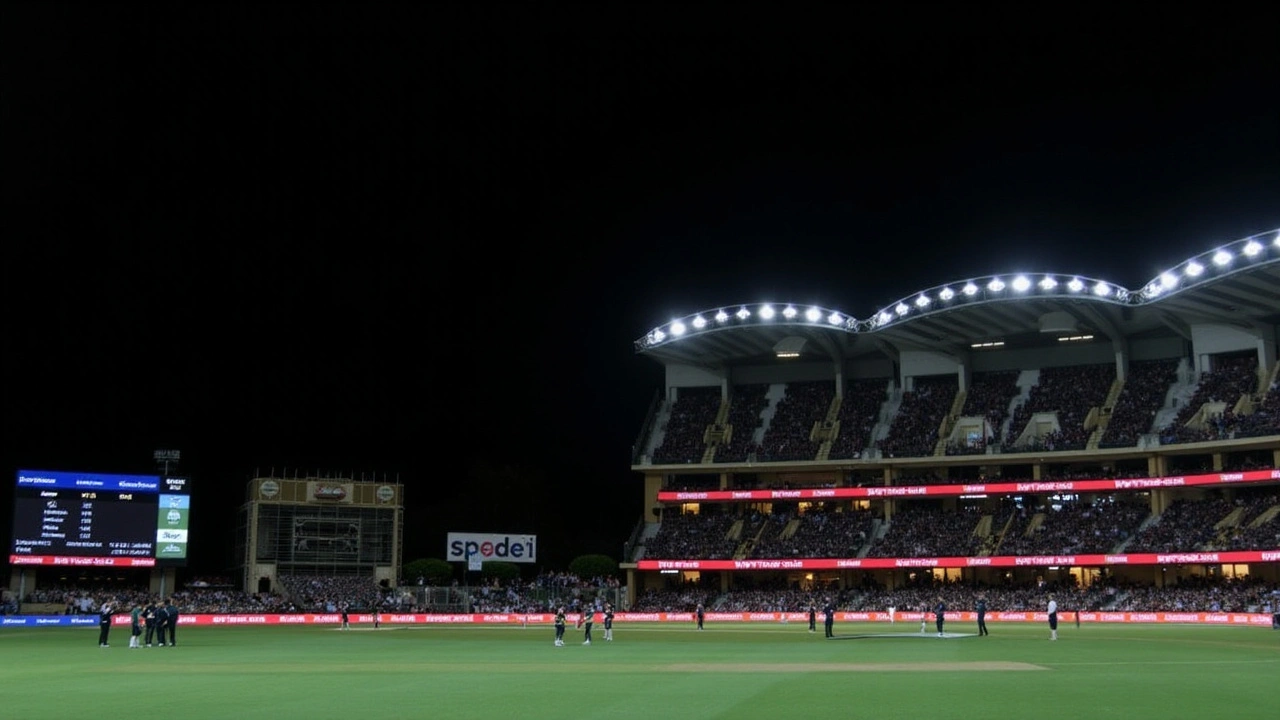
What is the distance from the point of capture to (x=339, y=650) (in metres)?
40.5

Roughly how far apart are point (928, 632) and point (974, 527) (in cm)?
3277

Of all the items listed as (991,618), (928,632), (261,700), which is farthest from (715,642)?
(991,618)

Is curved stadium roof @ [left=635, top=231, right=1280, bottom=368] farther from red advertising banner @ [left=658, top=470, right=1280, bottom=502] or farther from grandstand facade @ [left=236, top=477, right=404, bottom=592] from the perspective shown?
grandstand facade @ [left=236, top=477, right=404, bottom=592]

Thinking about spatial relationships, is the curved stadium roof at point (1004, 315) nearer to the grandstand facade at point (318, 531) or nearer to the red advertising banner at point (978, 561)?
the red advertising banner at point (978, 561)

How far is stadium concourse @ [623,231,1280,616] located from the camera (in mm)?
72188

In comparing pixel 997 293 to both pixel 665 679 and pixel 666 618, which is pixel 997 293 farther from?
pixel 665 679

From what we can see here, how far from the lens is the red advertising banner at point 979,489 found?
72375mm

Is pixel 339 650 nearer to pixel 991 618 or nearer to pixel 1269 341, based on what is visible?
pixel 991 618

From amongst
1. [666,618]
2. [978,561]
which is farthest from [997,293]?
[666,618]

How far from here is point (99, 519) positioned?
77.1m

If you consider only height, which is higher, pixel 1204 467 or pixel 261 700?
pixel 1204 467

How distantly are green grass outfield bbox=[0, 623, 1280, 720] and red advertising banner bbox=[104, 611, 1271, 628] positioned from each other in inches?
807

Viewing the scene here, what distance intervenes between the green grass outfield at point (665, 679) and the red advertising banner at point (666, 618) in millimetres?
20499

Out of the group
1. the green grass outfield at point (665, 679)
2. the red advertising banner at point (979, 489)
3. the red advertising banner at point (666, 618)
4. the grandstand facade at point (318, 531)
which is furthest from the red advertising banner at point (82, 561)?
the red advertising banner at point (979, 489)
